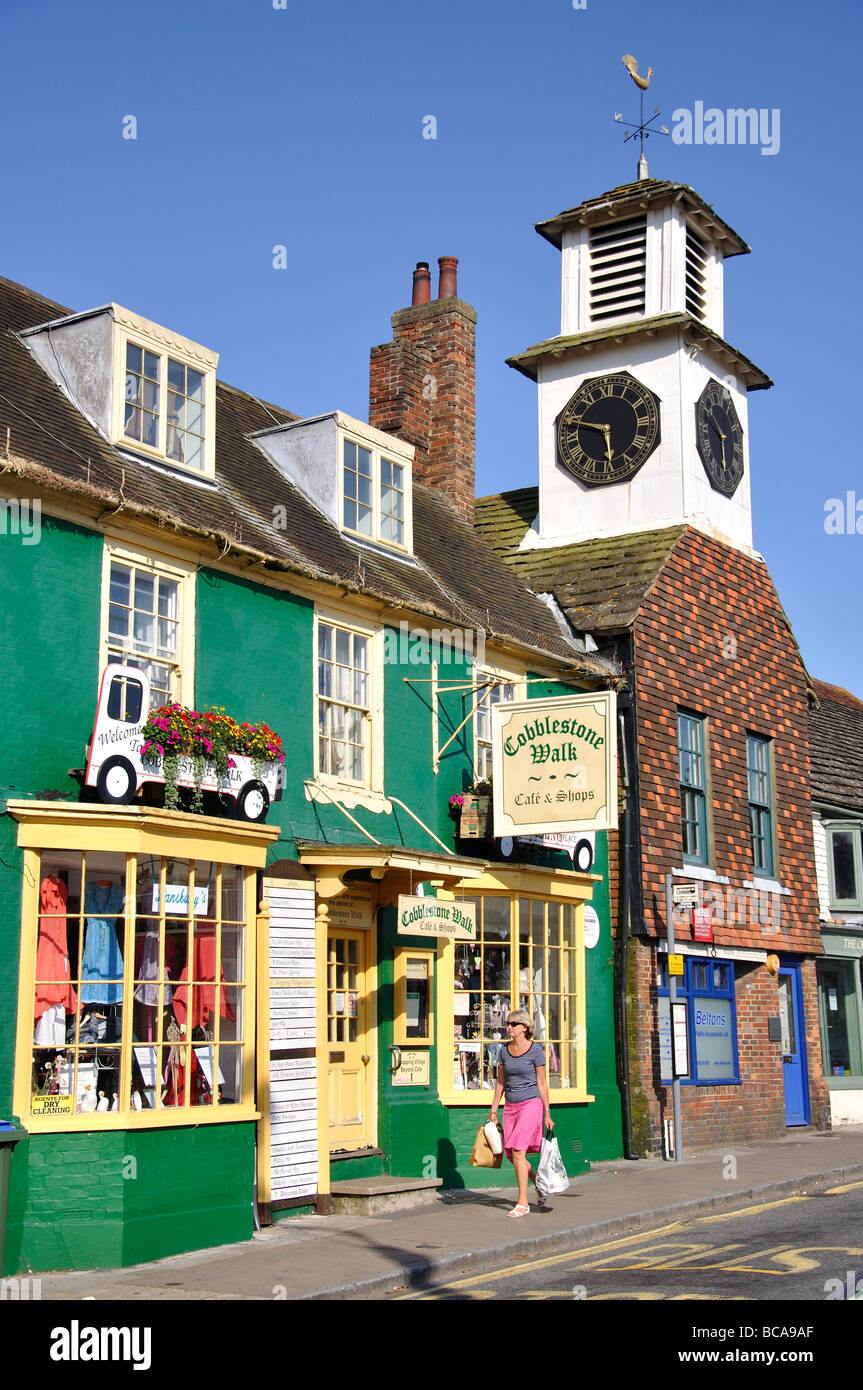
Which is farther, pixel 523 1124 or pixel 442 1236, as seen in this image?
pixel 523 1124

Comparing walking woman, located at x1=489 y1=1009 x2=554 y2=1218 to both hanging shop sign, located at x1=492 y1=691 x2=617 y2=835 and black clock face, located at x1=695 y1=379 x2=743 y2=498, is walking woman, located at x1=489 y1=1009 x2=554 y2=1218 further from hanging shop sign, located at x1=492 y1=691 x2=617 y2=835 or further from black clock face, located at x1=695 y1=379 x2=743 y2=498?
black clock face, located at x1=695 y1=379 x2=743 y2=498

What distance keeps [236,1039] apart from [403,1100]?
8.96 ft

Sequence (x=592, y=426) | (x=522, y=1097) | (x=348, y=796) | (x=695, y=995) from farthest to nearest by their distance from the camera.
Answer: (x=592, y=426) → (x=695, y=995) → (x=348, y=796) → (x=522, y=1097)

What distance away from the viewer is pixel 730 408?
22188 millimetres

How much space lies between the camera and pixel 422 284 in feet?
74.2

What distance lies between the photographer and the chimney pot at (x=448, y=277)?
22.3m

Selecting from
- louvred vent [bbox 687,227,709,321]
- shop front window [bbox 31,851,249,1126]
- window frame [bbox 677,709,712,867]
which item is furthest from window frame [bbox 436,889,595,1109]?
louvred vent [bbox 687,227,709,321]

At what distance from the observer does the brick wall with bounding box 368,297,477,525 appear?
21422 mm

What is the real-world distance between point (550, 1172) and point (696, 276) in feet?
46.9

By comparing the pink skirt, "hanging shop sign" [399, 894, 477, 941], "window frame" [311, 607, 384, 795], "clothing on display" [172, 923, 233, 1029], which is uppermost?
"window frame" [311, 607, 384, 795]

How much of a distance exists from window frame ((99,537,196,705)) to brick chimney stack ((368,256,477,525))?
920cm

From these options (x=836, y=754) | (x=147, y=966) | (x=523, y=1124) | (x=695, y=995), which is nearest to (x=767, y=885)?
(x=695, y=995)

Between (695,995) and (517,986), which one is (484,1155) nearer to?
(517,986)
